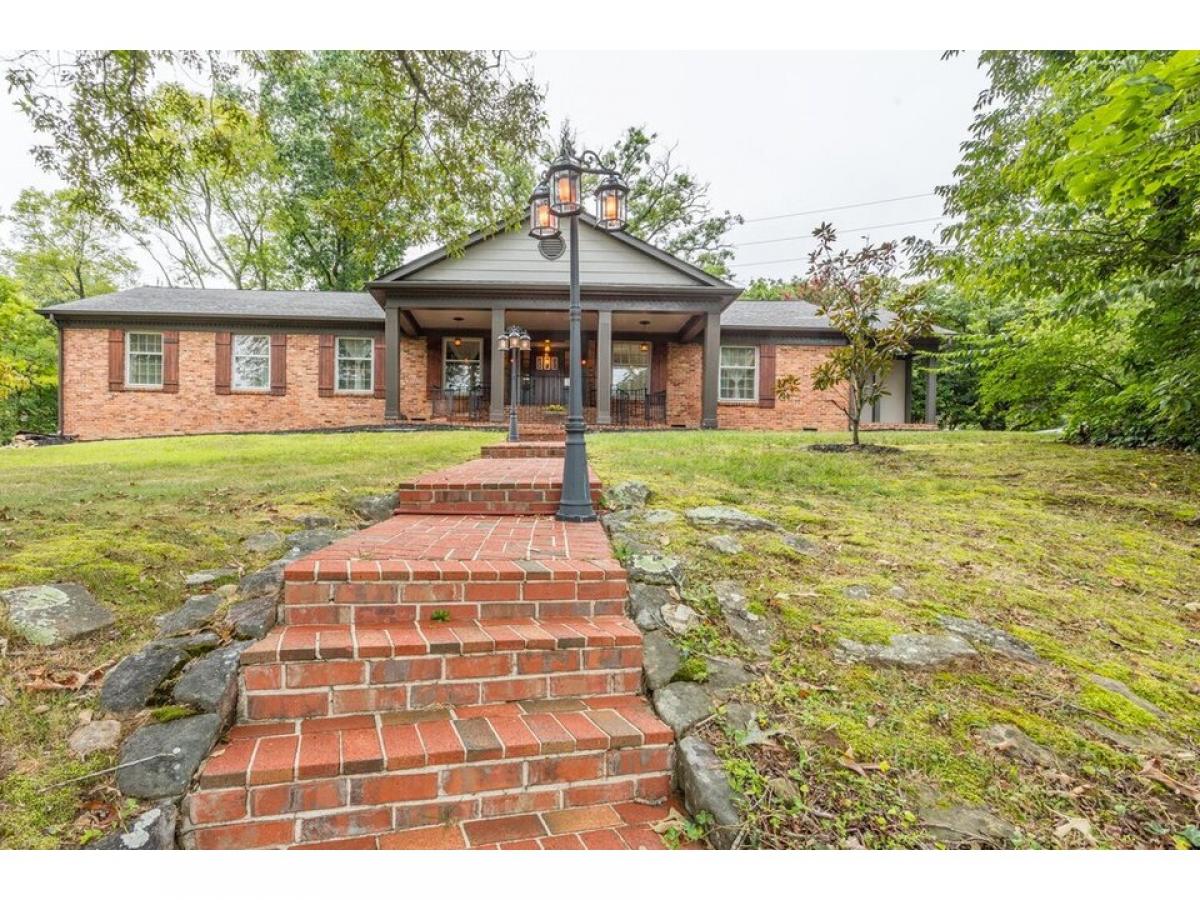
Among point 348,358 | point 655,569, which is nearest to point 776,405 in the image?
point 348,358

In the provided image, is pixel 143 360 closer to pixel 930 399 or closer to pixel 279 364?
pixel 279 364

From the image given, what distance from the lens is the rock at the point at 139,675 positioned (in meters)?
1.79

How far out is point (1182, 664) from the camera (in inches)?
88.3

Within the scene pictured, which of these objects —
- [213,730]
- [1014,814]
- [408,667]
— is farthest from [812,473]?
[213,730]

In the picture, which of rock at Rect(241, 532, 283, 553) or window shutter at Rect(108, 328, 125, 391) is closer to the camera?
rock at Rect(241, 532, 283, 553)

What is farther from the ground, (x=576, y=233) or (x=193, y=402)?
(x=576, y=233)

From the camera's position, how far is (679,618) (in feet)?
7.97

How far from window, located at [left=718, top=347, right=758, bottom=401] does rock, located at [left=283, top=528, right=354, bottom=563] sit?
12.2 meters

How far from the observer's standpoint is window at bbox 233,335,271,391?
13.3 metres

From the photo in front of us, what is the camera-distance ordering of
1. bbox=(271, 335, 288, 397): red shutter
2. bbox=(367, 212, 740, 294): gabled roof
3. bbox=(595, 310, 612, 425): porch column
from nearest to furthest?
bbox=(367, 212, 740, 294): gabled roof → bbox=(595, 310, 612, 425): porch column → bbox=(271, 335, 288, 397): red shutter

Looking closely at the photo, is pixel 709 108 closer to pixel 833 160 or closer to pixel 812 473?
pixel 812 473

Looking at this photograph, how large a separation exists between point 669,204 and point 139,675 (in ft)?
76.3

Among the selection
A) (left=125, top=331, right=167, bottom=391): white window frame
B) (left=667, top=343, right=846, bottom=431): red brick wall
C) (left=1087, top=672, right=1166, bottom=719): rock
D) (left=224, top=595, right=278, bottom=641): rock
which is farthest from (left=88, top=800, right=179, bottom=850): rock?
(left=125, top=331, right=167, bottom=391): white window frame

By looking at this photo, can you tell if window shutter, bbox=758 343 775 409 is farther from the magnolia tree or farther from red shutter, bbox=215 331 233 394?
red shutter, bbox=215 331 233 394
